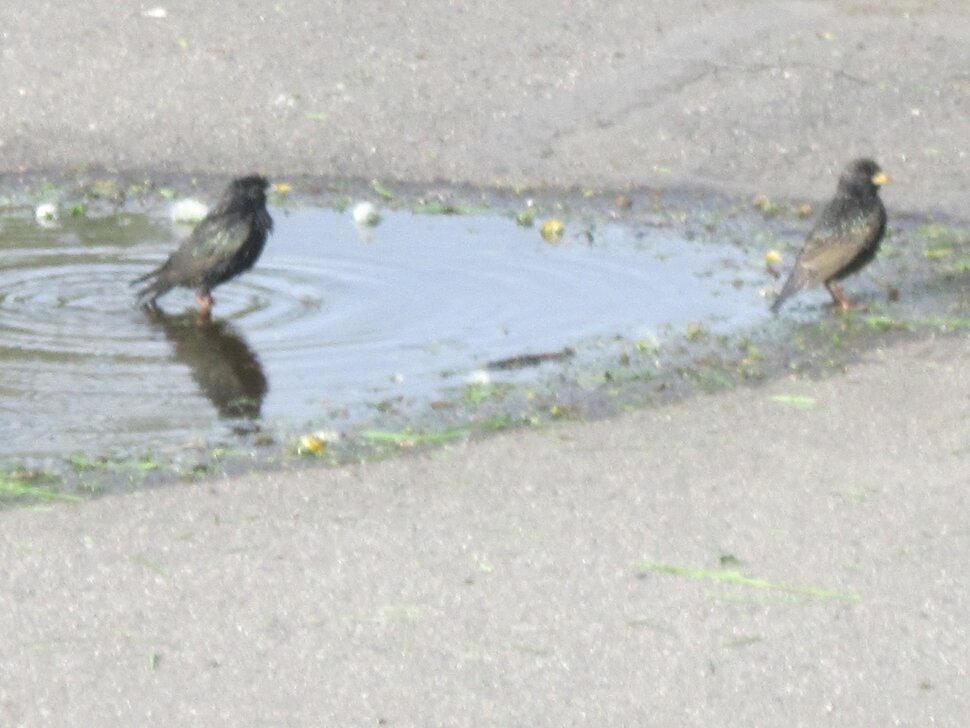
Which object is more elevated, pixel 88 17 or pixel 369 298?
pixel 88 17

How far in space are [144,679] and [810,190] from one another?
A: 6.68 m

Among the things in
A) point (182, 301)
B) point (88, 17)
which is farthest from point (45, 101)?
point (182, 301)

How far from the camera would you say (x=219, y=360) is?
328 inches

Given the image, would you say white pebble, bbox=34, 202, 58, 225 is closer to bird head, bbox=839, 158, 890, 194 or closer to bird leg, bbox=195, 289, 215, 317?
bird leg, bbox=195, 289, 215, 317

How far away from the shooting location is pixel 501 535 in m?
6.03

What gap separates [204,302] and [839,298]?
9.33ft

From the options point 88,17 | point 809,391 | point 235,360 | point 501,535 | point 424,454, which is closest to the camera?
point 501,535

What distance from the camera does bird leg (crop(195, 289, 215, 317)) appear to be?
9172 mm

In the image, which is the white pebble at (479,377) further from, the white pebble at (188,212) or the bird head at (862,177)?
the white pebble at (188,212)

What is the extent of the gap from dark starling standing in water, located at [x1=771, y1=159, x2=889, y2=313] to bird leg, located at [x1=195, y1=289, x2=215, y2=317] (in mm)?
2534

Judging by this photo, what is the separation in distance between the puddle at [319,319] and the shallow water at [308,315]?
0.01 metres

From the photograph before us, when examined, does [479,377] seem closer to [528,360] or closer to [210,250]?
[528,360]

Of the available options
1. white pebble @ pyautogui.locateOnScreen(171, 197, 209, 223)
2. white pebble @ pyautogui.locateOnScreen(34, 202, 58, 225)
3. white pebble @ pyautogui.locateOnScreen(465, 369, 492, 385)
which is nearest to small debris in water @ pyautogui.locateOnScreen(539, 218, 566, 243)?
white pebble @ pyautogui.locateOnScreen(171, 197, 209, 223)

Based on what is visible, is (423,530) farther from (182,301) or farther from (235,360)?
(182,301)
